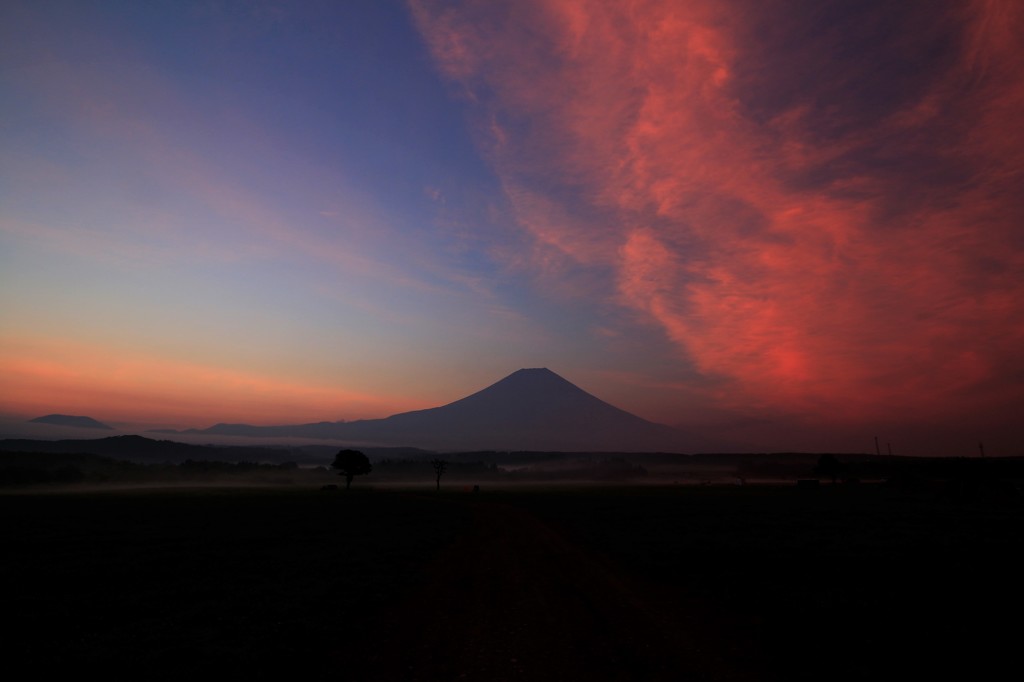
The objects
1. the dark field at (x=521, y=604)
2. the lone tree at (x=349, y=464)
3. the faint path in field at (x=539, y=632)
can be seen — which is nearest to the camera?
the faint path in field at (x=539, y=632)

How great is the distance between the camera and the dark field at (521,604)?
507 inches

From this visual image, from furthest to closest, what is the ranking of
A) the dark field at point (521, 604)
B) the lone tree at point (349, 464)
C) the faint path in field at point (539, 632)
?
the lone tree at point (349, 464) → the dark field at point (521, 604) → the faint path in field at point (539, 632)

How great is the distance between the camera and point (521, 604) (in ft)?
59.8

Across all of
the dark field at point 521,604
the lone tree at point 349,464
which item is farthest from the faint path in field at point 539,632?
the lone tree at point 349,464

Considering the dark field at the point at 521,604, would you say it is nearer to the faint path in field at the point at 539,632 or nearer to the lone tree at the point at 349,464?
the faint path in field at the point at 539,632

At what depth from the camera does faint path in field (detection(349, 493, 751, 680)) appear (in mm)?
12188

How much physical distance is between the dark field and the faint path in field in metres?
0.09

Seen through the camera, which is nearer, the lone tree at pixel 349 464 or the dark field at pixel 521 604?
the dark field at pixel 521 604

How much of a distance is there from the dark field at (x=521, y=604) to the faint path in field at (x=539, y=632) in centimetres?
9

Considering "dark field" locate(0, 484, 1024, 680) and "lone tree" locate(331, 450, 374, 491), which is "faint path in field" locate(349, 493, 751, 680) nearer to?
"dark field" locate(0, 484, 1024, 680)

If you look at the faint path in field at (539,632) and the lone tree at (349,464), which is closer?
the faint path in field at (539,632)

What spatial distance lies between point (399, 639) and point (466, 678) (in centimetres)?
388

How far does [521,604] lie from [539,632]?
3313 millimetres

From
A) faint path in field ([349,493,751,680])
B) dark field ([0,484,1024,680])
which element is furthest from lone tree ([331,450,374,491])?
faint path in field ([349,493,751,680])
